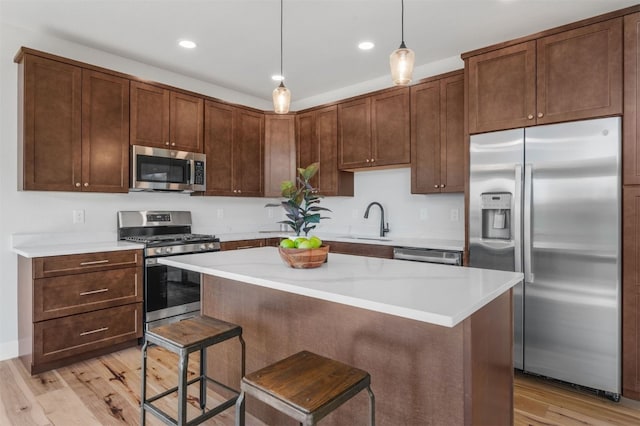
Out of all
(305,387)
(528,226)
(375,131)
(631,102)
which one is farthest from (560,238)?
(305,387)

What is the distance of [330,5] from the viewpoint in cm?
267

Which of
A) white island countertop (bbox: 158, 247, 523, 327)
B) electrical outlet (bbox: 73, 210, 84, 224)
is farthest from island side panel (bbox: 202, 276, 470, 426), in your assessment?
electrical outlet (bbox: 73, 210, 84, 224)

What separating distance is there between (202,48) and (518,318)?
3.51 m

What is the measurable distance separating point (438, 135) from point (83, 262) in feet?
10.7

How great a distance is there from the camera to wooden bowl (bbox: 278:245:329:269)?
6.02 feet

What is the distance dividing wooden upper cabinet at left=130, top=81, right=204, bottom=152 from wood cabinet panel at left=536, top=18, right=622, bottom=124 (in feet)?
10.5

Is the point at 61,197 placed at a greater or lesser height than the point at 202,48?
lesser

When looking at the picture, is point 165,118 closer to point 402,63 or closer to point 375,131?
point 375,131

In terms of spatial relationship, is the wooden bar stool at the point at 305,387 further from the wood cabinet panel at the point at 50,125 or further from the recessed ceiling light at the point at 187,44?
the recessed ceiling light at the point at 187,44

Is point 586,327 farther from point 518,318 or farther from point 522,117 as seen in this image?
point 522,117

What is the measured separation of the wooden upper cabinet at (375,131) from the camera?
12.3 feet

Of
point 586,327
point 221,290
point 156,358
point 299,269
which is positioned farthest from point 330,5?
point 156,358

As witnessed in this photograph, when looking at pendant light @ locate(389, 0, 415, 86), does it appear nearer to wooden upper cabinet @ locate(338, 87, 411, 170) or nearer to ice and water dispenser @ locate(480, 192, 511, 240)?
ice and water dispenser @ locate(480, 192, 511, 240)

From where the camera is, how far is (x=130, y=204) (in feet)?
12.3
